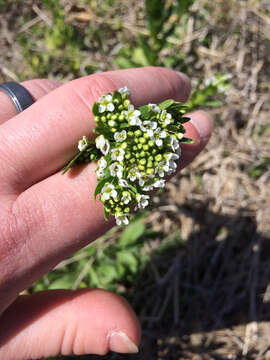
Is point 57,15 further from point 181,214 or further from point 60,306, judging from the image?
point 60,306

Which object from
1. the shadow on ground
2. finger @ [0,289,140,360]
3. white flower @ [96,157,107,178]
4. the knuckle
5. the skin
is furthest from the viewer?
the shadow on ground

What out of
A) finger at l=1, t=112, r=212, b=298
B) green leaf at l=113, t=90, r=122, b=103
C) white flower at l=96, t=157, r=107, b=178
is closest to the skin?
finger at l=1, t=112, r=212, b=298

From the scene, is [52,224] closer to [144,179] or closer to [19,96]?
[144,179]

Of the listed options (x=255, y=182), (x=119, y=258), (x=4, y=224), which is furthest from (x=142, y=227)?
(x=4, y=224)

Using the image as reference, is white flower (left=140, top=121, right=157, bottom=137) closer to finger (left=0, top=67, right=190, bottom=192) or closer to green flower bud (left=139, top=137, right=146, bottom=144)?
green flower bud (left=139, top=137, right=146, bottom=144)

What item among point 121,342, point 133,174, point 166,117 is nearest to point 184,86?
point 166,117

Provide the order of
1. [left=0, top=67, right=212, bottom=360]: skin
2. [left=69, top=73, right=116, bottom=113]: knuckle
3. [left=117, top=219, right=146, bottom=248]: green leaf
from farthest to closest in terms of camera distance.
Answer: [left=117, top=219, right=146, bottom=248]: green leaf
[left=69, top=73, right=116, bottom=113]: knuckle
[left=0, top=67, right=212, bottom=360]: skin
